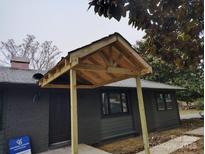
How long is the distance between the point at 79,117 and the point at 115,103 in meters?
2.70

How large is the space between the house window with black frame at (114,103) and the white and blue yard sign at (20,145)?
13.4 feet

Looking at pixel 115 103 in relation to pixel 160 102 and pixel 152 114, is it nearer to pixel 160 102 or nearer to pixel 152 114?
pixel 152 114

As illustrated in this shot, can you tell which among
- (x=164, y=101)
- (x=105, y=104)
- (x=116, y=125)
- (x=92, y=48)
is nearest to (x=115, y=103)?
(x=105, y=104)

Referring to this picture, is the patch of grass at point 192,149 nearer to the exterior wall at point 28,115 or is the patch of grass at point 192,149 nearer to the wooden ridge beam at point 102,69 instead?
the wooden ridge beam at point 102,69

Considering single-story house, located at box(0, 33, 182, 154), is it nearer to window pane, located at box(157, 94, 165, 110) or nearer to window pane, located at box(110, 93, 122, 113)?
window pane, located at box(110, 93, 122, 113)

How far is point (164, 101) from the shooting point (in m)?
13.7

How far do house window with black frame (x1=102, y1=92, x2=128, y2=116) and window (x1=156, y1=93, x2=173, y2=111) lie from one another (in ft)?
11.3

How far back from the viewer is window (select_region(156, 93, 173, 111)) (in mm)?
13278

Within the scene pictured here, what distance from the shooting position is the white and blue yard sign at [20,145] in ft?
20.8

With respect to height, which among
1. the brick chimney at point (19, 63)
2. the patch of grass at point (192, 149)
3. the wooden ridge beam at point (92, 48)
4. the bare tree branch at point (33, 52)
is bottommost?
the patch of grass at point (192, 149)

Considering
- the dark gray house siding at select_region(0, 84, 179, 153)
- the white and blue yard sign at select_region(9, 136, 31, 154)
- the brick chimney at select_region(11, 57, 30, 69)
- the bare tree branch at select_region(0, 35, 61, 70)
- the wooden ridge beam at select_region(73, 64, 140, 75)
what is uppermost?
the bare tree branch at select_region(0, 35, 61, 70)

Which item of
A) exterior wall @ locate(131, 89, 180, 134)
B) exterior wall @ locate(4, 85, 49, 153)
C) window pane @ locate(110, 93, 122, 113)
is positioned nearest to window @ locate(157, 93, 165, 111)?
exterior wall @ locate(131, 89, 180, 134)

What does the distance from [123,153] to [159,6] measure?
5709 mm

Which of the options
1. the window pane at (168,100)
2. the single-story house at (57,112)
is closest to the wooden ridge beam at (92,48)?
the single-story house at (57,112)
